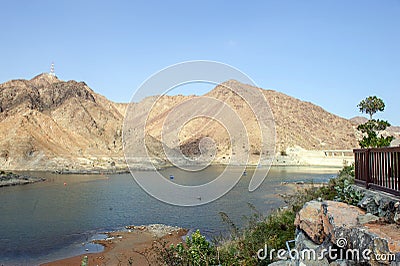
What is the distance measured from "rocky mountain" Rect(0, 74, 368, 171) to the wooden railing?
41.5 meters

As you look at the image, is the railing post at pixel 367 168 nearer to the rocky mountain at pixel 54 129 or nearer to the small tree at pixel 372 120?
the small tree at pixel 372 120

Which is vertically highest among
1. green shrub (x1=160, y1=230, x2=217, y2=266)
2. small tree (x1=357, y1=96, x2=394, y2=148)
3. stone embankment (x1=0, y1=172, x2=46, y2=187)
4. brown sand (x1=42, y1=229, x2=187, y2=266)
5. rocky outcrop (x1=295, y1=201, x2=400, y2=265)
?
small tree (x1=357, y1=96, x2=394, y2=148)

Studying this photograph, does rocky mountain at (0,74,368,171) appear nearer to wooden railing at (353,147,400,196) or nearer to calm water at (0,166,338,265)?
calm water at (0,166,338,265)

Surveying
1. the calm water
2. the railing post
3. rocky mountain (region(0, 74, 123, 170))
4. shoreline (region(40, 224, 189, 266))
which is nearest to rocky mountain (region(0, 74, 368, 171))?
rocky mountain (region(0, 74, 123, 170))

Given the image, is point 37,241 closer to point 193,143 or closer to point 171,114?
point 171,114

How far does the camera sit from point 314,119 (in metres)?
157

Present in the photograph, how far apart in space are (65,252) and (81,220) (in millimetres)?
7457

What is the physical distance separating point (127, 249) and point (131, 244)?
813mm

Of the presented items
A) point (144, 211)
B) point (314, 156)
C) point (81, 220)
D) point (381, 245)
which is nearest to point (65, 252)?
point (81, 220)

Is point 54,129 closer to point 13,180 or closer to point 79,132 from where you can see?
point 79,132

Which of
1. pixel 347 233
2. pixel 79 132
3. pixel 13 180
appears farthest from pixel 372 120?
pixel 79 132

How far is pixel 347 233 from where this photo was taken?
5496 mm

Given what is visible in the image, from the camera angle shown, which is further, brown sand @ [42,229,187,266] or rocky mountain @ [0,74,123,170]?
rocky mountain @ [0,74,123,170]

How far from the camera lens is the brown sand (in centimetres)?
1462
